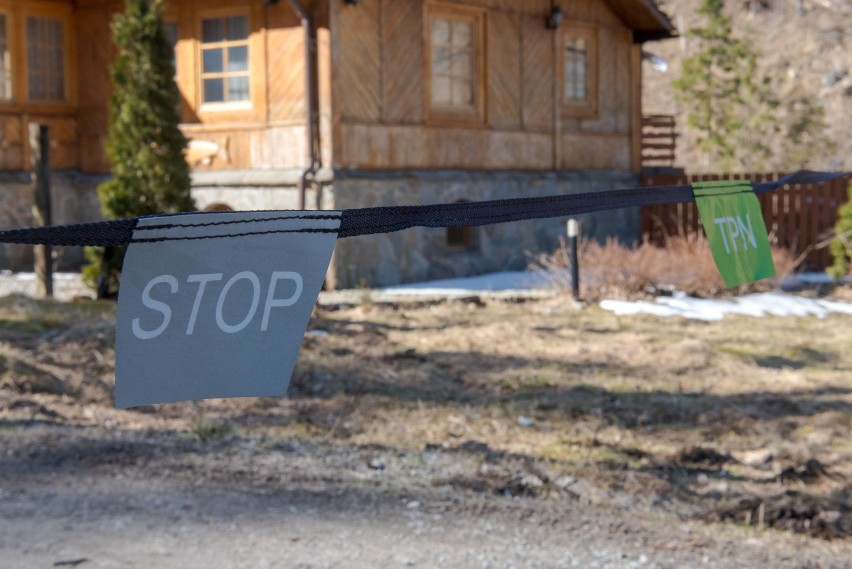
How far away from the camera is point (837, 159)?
30.6m

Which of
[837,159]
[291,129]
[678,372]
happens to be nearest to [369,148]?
[291,129]

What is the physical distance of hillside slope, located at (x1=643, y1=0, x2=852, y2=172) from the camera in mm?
37250

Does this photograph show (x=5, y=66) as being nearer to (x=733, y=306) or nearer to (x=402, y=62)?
(x=402, y=62)

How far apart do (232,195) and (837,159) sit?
65.5 ft

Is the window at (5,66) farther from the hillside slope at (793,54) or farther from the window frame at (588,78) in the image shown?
the hillside slope at (793,54)

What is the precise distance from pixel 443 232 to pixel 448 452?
29.8 ft

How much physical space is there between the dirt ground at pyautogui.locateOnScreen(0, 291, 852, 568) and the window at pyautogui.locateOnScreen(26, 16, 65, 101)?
5674 millimetres

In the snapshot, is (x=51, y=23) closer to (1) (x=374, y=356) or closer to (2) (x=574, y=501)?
(1) (x=374, y=356)

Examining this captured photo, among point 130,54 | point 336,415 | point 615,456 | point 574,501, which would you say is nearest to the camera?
point 574,501

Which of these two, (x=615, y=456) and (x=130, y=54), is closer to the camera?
(x=615, y=456)

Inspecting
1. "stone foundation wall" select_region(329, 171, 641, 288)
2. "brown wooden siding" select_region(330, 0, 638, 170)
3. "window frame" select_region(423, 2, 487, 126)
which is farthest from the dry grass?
"window frame" select_region(423, 2, 487, 126)

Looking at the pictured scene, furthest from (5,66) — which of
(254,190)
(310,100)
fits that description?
(310,100)

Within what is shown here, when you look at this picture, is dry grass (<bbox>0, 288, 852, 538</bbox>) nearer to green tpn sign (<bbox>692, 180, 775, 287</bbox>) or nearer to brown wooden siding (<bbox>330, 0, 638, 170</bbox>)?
green tpn sign (<bbox>692, 180, 775, 287</bbox>)

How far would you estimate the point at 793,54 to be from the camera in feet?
131
